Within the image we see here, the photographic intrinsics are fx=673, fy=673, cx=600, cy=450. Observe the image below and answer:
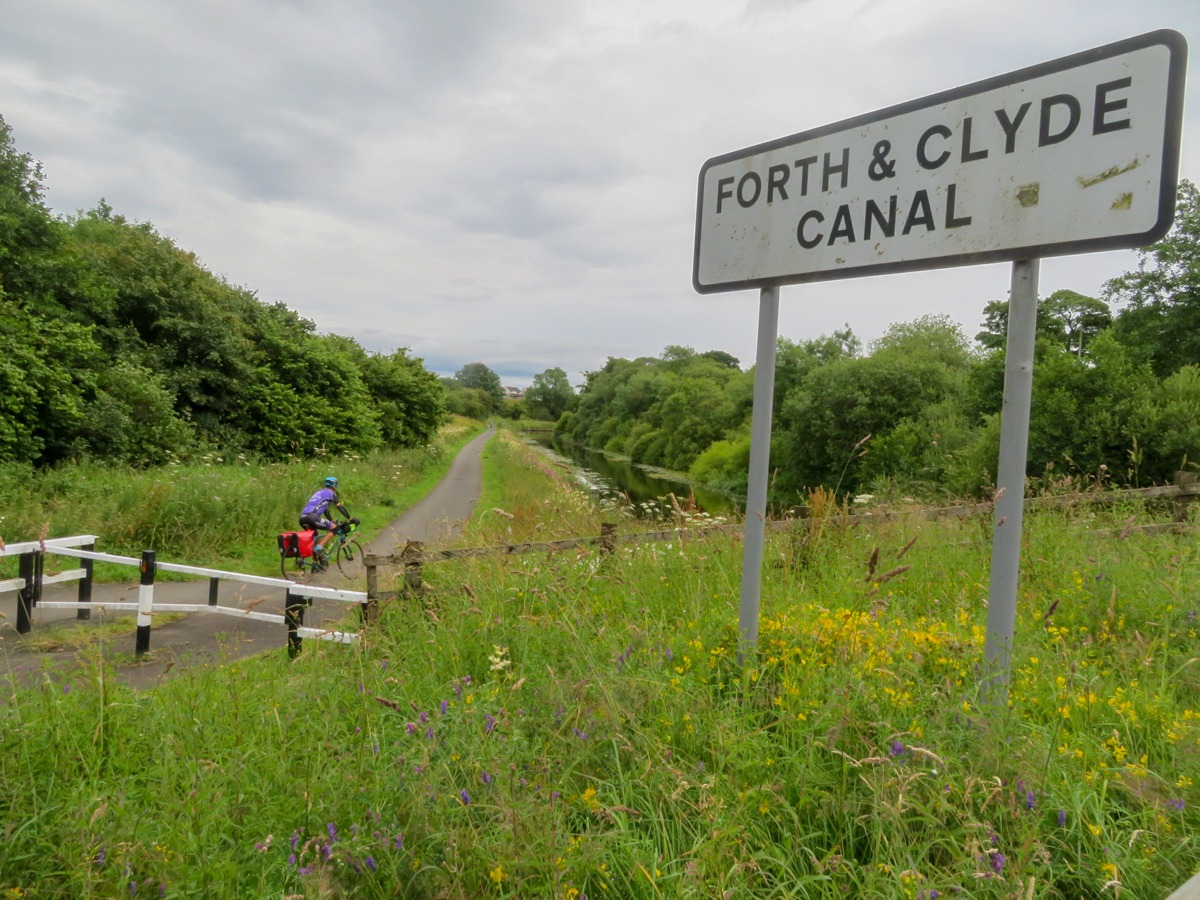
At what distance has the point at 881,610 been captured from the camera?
3.09 meters

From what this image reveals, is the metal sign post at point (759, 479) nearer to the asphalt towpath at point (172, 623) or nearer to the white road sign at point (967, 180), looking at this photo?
the white road sign at point (967, 180)

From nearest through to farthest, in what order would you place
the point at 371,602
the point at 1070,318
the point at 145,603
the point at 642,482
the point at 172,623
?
1. the point at 371,602
2. the point at 145,603
3. the point at 172,623
4. the point at 1070,318
5. the point at 642,482

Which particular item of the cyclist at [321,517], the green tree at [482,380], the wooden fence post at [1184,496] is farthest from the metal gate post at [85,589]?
the green tree at [482,380]

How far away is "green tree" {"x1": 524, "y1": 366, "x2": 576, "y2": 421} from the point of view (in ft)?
493

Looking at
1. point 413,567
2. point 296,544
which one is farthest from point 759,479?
point 296,544

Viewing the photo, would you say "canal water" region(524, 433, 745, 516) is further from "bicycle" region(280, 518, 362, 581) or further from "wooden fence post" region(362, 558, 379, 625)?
"wooden fence post" region(362, 558, 379, 625)

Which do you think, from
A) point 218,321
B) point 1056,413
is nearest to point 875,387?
point 1056,413

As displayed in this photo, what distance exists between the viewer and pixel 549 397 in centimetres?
15038

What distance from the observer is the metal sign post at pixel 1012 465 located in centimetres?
211

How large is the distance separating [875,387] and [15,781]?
32909mm

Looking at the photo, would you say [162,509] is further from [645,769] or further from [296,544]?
[645,769]

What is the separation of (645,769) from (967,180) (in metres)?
2.12

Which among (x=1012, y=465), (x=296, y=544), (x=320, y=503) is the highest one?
(x=1012, y=465)

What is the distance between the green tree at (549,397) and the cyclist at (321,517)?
5415 inches
